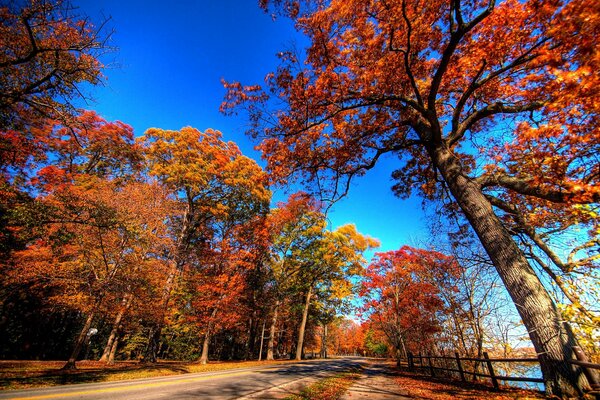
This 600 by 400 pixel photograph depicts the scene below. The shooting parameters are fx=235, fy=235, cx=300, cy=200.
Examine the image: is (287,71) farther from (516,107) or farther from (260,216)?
(260,216)

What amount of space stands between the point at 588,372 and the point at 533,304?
1003mm

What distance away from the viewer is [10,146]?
8758 millimetres

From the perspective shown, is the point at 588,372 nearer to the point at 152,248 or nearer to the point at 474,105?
the point at 474,105

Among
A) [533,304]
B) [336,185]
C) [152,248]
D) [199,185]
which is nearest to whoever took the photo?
[533,304]

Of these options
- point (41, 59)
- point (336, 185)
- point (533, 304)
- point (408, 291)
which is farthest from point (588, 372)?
point (408, 291)

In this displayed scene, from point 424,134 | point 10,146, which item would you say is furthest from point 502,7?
point 10,146

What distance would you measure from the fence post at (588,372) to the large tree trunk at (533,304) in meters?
0.07

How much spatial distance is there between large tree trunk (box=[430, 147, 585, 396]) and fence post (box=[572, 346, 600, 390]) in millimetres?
69

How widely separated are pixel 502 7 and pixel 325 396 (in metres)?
11.6

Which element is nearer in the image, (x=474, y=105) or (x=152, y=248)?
(x=474, y=105)

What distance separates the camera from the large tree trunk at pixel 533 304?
11.8ft

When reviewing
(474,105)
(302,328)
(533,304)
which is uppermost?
(474,105)

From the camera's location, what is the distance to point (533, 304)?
3.98m

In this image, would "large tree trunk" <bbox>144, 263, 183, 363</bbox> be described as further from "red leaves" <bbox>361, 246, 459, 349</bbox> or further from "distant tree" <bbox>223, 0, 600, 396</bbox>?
"red leaves" <bbox>361, 246, 459, 349</bbox>
